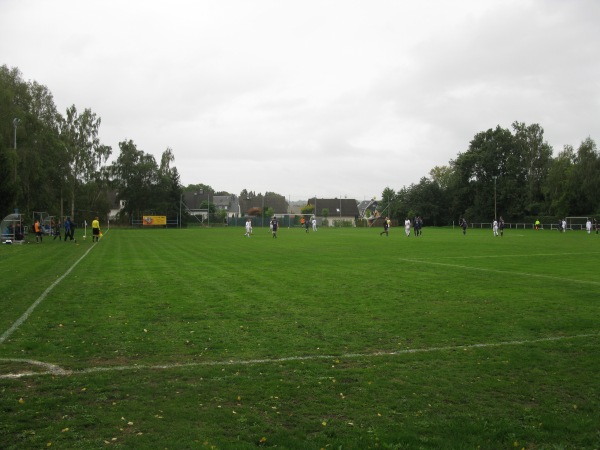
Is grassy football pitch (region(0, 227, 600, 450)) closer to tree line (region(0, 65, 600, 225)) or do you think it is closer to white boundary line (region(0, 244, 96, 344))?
white boundary line (region(0, 244, 96, 344))

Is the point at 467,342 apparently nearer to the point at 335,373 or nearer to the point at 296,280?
the point at 335,373

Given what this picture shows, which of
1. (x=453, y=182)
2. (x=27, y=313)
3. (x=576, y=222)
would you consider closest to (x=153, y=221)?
(x=453, y=182)

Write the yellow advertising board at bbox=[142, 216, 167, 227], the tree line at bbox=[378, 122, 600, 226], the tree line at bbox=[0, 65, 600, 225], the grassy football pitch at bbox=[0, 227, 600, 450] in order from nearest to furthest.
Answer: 1. the grassy football pitch at bbox=[0, 227, 600, 450]
2. the tree line at bbox=[0, 65, 600, 225]
3. the tree line at bbox=[378, 122, 600, 226]
4. the yellow advertising board at bbox=[142, 216, 167, 227]

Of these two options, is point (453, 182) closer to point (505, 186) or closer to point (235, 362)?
point (505, 186)

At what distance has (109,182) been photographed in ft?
285

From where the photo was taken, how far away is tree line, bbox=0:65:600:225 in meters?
63.5

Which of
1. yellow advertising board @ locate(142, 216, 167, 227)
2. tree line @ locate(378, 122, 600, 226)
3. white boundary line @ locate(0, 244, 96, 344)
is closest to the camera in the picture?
white boundary line @ locate(0, 244, 96, 344)

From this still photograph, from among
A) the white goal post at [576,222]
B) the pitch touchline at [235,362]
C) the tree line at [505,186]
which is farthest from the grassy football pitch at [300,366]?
the tree line at [505,186]

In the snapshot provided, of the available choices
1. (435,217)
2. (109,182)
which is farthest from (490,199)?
(109,182)

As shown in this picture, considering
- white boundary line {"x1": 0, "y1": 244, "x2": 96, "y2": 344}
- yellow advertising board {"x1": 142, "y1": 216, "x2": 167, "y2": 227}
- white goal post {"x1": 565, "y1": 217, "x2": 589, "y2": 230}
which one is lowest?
white boundary line {"x1": 0, "y1": 244, "x2": 96, "y2": 344}

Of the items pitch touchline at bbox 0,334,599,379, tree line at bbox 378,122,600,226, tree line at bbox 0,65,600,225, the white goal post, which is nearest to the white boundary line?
pitch touchline at bbox 0,334,599,379

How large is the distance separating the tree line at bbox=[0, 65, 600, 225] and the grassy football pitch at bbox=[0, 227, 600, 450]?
135ft

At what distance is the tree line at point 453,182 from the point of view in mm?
63531

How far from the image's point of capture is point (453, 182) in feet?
310
